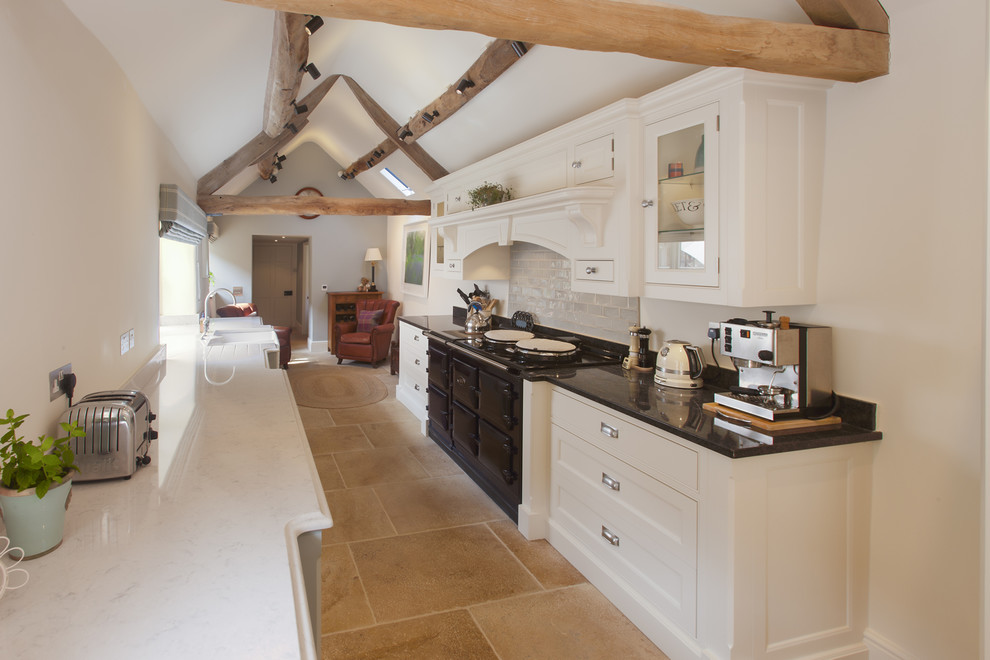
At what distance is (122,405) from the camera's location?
1693mm

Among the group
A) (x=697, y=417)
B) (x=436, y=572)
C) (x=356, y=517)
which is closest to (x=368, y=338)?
(x=356, y=517)

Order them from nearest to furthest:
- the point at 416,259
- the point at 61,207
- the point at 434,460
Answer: the point at 61,207 < the point at 434,460 < the point at 416,259

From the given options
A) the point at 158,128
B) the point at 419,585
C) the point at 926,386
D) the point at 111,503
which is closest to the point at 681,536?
the point at 926,386

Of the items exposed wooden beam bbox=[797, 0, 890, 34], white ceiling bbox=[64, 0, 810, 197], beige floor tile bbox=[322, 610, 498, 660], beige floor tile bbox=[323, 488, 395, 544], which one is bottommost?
beige floor tile bbox=[322, 610, 498, 660]

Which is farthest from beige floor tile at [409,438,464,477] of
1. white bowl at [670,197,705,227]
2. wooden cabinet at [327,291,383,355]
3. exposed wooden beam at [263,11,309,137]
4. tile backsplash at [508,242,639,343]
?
wooden cabinet at [327,291,383,355]

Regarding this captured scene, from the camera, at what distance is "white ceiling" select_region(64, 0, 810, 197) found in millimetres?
2438

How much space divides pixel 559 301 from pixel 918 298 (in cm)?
241

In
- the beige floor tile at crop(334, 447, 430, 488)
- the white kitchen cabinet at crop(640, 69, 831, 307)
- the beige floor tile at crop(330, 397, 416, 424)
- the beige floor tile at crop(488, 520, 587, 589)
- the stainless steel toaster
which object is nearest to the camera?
the stainless steel toaster

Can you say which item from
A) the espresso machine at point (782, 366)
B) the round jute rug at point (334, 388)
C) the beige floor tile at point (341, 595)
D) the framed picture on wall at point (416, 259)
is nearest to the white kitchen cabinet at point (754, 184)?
the espresso machine at point (782, 366)

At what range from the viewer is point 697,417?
2.22 m

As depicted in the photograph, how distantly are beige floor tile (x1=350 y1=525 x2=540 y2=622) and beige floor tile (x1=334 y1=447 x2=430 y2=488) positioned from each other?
2.94ft

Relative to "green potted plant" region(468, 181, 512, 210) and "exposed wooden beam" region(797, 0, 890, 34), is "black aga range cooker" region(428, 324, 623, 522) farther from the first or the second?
"exposed wooden beam" region(797, 0, 890, 34)

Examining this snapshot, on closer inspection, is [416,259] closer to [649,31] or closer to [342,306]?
[342,306]

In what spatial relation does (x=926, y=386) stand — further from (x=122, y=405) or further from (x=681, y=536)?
(x=122, y=405)
